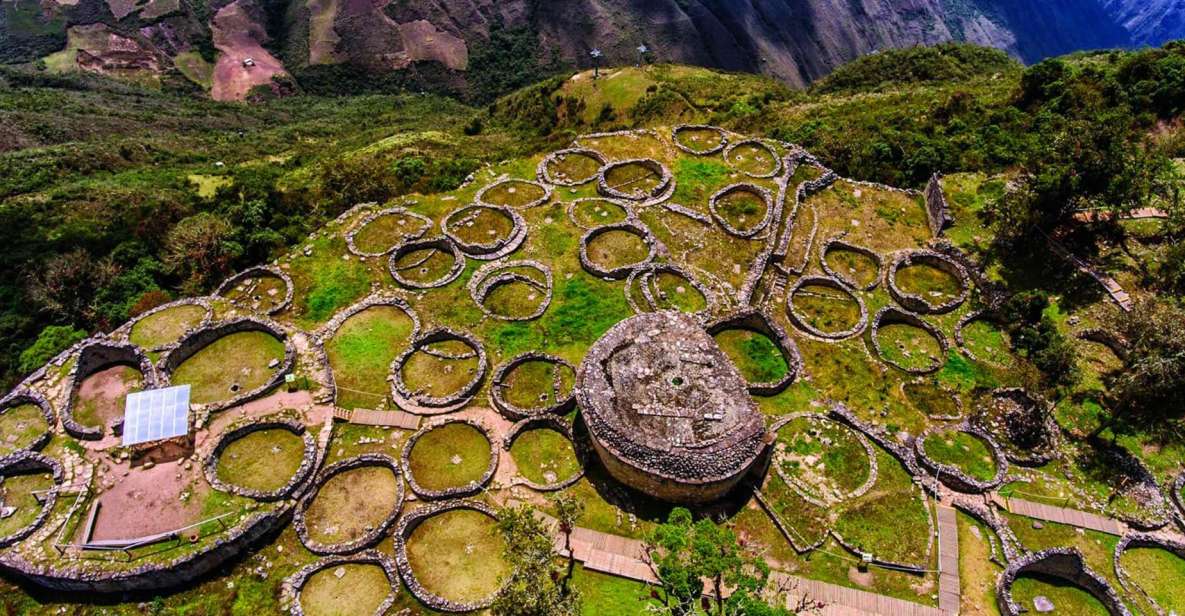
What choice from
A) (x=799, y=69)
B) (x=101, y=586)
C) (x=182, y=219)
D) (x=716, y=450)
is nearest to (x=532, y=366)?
(x=716, y=450)

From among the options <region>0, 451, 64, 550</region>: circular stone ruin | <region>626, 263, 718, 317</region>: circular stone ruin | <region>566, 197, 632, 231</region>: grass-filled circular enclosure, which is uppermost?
<region>566, 197, 632, 231</region>: grass-filled circular enclosure

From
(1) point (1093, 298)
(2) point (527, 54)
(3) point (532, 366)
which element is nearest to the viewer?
(3) point (532, 366)

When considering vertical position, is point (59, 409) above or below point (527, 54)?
below

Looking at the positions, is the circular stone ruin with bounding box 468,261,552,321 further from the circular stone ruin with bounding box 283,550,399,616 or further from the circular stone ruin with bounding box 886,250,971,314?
the circular stone ruin with bounding box 886,250,971,314

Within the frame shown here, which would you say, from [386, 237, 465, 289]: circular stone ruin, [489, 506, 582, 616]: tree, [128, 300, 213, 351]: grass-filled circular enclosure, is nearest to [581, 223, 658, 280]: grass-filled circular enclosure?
[386, 237, 465, 289]: circular stone ruin

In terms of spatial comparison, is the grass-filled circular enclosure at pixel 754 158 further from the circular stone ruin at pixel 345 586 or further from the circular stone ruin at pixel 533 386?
the circular stone ruin at pixel 345 586

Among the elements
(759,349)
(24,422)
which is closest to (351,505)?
(24,422)

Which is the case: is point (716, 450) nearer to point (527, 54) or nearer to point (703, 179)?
point (703, 179)

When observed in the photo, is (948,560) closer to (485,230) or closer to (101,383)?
(485,230)
